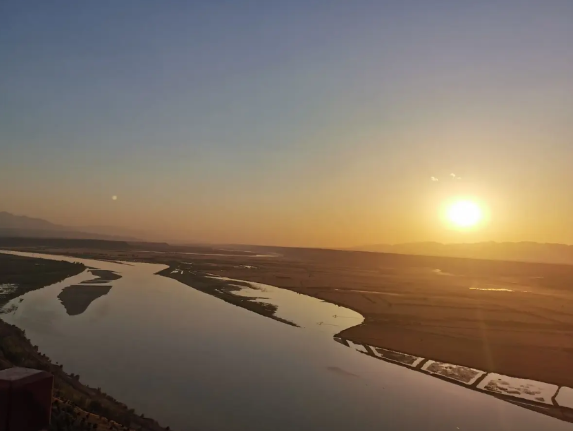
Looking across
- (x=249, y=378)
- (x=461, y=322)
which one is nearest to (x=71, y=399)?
(x=249, y=378)

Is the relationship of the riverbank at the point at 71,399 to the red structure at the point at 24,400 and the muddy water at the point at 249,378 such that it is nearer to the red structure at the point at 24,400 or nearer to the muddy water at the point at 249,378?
the muddy water at the point at 249,378

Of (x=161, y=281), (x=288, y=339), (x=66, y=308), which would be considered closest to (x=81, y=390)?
(x=288, y=339)

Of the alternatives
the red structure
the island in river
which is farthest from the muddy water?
the red structure

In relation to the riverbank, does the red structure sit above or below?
above

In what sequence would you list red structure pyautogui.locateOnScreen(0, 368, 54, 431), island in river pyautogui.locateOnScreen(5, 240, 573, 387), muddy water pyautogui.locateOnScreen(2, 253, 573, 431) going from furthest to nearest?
island in river pyautogui.locateOnScreen(5, 240, 573, 387) → muddy water pyautogui.locateOnScreen(2, 253, 573, 431) → red structure pyautogui.locateOnScreen(0, 368, 54, 431)

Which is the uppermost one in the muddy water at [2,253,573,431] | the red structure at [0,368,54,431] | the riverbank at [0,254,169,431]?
the red structure at [0,368,54,431]

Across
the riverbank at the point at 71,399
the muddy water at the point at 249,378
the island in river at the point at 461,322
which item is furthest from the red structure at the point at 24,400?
the island in river at the point at 461,322

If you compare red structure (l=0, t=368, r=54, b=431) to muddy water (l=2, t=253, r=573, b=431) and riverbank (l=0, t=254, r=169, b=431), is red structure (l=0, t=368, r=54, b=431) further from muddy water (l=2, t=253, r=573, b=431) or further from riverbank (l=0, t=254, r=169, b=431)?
muddy water (l=2, t=253, r=573, b=431)
